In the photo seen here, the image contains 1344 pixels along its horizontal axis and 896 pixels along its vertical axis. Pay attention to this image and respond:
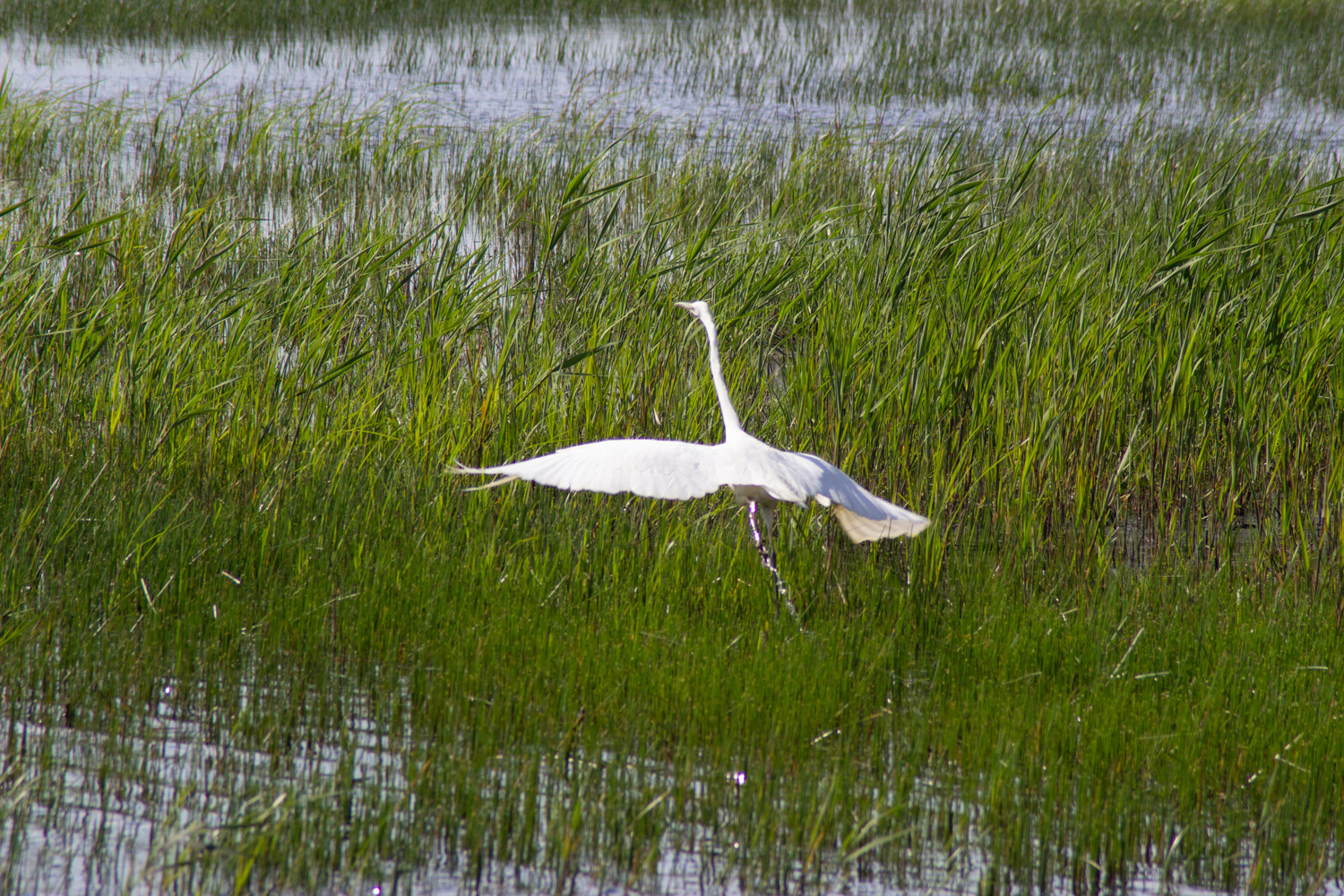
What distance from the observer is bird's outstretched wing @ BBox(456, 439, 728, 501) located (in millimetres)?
2902

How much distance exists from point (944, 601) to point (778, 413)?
4.24 ft

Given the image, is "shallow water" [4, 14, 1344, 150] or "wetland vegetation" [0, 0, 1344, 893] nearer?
"wetland vegetation" [0, 0, 1344, 893]

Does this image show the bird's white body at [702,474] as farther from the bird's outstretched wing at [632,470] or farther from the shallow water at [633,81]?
the shallow water at [633,81]

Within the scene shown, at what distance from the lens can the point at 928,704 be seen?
2807 mm

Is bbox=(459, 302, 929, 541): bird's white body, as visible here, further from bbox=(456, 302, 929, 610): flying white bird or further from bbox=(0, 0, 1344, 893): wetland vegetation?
bbox=(0, 0, 1344, 893): wetland vegetation

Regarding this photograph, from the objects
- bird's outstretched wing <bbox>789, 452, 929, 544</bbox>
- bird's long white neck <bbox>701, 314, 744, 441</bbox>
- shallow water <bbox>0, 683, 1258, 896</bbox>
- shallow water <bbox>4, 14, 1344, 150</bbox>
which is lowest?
shallow water <bbox>0, 683, 1258, 896</bbox>

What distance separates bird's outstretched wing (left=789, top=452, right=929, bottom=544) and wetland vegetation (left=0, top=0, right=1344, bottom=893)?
346 mm

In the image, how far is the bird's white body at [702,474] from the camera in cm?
291

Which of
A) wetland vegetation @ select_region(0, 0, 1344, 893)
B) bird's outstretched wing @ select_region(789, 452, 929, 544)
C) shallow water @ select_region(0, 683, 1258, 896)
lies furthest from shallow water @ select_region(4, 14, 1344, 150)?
shallow water @ select_region(0, 683, 1258, 896)

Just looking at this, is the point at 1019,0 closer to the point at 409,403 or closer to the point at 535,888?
the point at 409,403

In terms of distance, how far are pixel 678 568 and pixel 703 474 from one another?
0.57 metres

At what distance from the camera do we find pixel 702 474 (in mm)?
2969

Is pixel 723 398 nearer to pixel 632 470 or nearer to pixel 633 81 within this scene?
pixel 632 470

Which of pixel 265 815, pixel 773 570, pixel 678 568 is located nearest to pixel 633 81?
pixel 678 568
